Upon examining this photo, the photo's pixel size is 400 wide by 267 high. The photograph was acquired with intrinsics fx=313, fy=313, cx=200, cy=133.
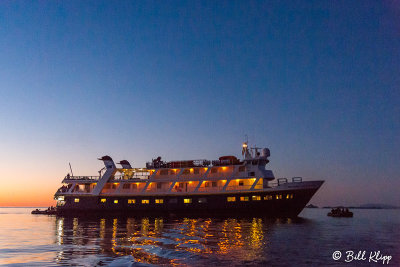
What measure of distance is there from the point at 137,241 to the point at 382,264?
14.8m

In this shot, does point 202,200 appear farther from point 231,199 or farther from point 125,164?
point 125,164

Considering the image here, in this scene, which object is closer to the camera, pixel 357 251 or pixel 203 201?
pixel 357 251

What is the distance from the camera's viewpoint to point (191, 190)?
1871 inches

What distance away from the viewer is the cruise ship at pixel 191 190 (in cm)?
4119

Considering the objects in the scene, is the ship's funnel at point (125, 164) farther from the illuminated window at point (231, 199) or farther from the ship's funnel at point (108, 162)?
the illuminated window at point (231, 199)

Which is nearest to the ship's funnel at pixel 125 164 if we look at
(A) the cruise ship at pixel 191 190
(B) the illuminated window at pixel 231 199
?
(A) the cruise ship at pixel 191 190

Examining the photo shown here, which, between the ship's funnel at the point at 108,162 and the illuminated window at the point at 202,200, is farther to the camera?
the ship's funnel at the point at 108,162

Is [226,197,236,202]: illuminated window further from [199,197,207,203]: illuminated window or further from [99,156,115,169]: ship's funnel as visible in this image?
[99,156,115,169]: ship's funnel

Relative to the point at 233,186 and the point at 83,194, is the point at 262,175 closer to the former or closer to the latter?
the point at 233,186

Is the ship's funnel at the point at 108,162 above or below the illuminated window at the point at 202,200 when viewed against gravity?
above

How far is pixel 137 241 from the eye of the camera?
71.3ft

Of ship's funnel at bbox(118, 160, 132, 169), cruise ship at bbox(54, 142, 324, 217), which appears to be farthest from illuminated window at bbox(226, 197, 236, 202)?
ship's funnel at bbox(118, 160, 132, 169)

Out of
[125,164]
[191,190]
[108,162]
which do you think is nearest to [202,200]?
[191,190]

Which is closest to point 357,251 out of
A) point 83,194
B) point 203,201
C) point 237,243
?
point 237,243
